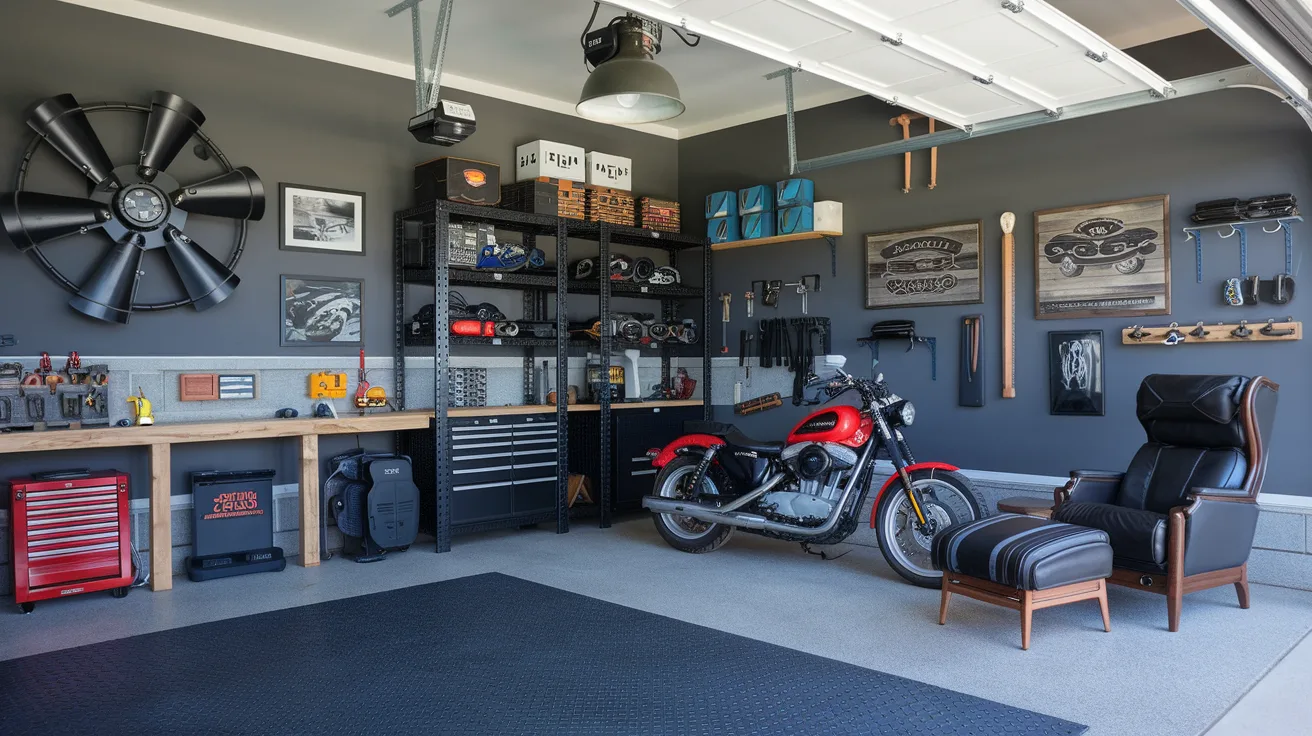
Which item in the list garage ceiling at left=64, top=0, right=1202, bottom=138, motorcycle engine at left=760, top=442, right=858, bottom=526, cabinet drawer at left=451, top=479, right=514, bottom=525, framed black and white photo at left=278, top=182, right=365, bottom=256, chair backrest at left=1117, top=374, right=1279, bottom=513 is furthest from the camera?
cabinet drawer at left=451, top=479, right=514, bottom=525

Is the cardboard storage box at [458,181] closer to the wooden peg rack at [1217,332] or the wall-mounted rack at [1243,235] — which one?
the wooden peg rack at [1217,332]

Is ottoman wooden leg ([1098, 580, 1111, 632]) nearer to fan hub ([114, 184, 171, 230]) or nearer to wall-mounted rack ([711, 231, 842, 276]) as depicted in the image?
wall-mounted rack ([711, 231, 842, 276])

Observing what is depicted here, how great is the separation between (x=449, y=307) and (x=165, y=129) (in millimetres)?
1952

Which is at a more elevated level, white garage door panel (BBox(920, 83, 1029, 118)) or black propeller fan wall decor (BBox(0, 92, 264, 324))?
white garage door panel (BBox(920, 83, 1029, 118))

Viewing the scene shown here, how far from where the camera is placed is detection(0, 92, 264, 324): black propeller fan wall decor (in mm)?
4773

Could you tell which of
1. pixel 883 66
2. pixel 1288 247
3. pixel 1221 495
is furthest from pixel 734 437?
pixel 1288 247

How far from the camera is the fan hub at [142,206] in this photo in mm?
5031

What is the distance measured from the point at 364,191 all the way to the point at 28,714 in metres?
3.78

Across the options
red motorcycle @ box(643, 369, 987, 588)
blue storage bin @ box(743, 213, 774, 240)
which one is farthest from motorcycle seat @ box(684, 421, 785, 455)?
blue storage bin @ box(743, 213, 774, 240)

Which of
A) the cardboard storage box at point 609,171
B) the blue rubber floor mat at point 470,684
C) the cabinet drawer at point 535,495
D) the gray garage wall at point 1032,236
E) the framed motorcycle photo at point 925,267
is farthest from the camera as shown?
the cardboard storage box at point 609,171

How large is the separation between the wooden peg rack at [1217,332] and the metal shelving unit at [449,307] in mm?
3641

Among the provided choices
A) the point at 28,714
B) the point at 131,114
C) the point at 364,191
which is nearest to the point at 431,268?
the point at 364,191

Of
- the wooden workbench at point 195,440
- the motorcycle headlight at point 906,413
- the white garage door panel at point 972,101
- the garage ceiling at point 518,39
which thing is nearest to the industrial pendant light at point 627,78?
the garage ceiling at point 518,39

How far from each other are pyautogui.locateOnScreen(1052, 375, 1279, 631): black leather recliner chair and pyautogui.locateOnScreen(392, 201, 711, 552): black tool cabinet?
3239mm
